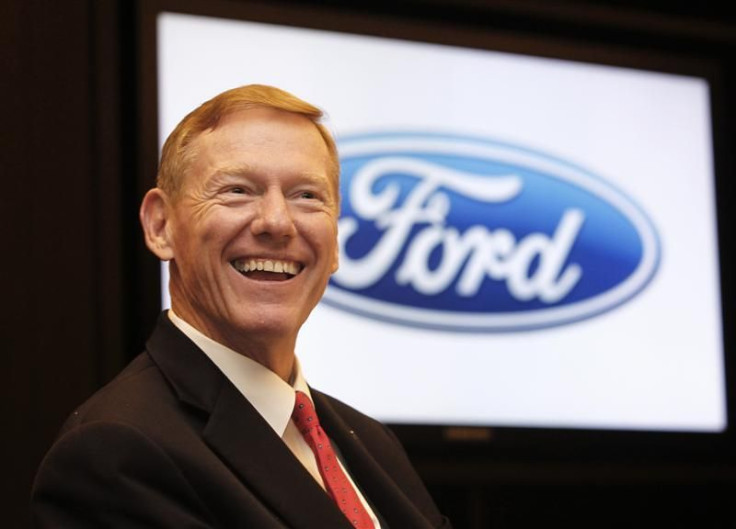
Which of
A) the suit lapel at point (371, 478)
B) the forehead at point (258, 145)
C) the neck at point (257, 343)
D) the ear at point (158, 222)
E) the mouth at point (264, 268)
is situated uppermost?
the forehead at point (258, 145)

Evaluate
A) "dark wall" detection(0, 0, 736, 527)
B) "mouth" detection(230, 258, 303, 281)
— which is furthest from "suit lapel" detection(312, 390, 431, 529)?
"dark wall" detection(0, 0, 736, 527)

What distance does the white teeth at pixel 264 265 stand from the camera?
5.85 ft

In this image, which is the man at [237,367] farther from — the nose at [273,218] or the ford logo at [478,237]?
the ford logo at [478,237]

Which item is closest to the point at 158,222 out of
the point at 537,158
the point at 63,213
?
the point at 63,213

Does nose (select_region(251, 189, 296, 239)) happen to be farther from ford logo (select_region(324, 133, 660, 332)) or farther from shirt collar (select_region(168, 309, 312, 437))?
ford logo (select_region(324, 133, 660, 332))

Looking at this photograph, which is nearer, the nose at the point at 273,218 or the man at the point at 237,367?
the man at the point at 237,367

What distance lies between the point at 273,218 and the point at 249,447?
0.31 m

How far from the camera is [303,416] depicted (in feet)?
5.92

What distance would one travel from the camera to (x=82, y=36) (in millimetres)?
2795

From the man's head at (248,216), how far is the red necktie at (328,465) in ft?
0.32

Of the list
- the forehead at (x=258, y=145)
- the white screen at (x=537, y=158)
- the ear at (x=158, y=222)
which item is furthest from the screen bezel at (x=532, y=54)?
the forehead at (x=258, y=145)

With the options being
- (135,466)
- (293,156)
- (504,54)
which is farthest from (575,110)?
(135,466)

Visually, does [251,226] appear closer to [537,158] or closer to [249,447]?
[249,447]

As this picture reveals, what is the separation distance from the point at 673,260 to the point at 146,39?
1468 millimetres
